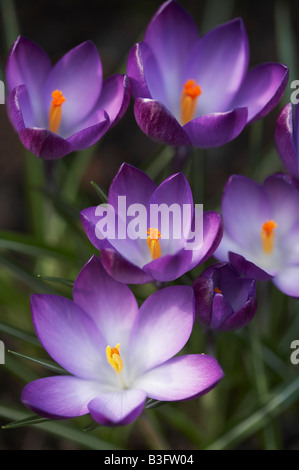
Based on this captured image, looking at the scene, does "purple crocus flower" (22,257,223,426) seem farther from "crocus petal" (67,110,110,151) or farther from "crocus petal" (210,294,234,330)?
"crocus petal" (67,110,110,151)

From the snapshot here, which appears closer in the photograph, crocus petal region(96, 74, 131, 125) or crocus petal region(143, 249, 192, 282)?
crocus petal region(143, 249, 192, 282)

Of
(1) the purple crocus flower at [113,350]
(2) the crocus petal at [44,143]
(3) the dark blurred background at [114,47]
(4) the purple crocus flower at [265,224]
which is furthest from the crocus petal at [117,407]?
(3) the dark blurred background at [114,47]

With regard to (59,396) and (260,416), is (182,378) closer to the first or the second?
(59,396)

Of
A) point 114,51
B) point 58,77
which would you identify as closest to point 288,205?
point 58,77

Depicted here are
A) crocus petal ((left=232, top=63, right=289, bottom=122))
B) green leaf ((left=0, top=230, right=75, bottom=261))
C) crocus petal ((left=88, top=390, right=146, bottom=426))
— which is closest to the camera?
crocus petal ((left=88, top=390, right=146, bottom=426))

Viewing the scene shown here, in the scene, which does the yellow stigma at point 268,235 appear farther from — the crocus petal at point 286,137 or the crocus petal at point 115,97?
the crocus petal at point 115,97

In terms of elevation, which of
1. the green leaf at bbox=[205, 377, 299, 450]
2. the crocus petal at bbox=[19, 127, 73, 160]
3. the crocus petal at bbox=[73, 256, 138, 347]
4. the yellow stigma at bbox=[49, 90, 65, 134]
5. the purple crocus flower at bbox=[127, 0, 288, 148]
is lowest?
the green leaf at bbox=[205, 377, 299, 450]

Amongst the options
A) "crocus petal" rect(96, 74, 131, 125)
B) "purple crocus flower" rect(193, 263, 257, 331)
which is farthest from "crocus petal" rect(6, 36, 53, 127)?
"purple crocus flower" rect(193, 263, 257, 331)
